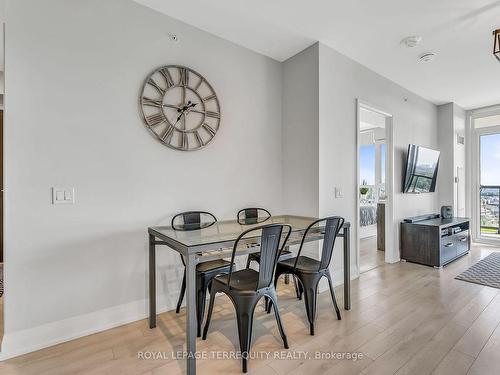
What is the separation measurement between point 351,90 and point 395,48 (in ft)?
2.08

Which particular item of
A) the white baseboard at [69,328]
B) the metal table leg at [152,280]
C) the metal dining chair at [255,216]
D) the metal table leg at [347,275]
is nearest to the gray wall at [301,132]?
the metal dining chair at [255,216]

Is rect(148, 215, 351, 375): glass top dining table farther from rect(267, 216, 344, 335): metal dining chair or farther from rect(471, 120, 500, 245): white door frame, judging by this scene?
rect(471, 120, 500, 245): white door frame

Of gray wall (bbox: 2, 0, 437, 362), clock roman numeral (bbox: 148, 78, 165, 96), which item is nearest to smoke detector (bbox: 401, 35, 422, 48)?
gray wall (bbox: 2, 0, 437, 362)

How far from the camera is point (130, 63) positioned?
237 cm

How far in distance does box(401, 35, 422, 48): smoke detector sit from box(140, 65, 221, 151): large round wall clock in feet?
7.19

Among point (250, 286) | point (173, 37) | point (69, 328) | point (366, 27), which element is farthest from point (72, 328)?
point (366, 27)

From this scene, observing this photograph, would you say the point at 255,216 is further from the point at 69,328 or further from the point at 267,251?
the point at 69,328

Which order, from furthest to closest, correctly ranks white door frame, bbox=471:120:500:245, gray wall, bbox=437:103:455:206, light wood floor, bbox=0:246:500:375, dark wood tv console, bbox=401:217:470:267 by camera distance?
white door frame, bbox=471:120:500:245, gray wall, bbox=437:103:455:206, dark wood tv console, bbox=401:217:470:267, light wood floor, bbox=0:246:500:375

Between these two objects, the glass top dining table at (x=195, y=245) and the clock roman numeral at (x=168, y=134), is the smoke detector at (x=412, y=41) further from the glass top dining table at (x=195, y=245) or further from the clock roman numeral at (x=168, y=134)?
the clock roman numeral at (x=168, y=134)

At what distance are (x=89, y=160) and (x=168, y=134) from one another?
27.9 inches

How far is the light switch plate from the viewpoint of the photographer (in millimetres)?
2039

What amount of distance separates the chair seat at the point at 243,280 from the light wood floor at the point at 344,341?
1.58ft

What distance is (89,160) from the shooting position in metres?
2.18

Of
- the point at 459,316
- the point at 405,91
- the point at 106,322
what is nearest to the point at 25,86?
the point at 106,322
